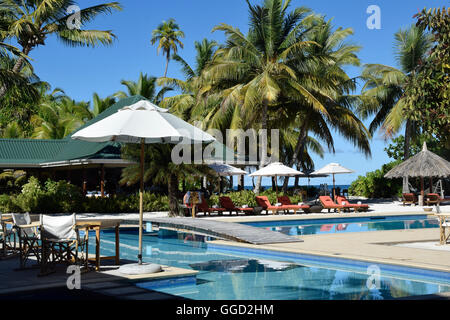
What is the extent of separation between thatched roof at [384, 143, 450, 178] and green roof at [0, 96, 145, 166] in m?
14.0

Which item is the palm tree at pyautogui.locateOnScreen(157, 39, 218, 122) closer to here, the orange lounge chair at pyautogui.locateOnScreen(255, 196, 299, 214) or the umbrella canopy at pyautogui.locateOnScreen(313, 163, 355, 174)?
the umbrella canopy at pyautogui.locateOnScreen(313, 163, 355, 174)

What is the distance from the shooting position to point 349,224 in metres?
19.7

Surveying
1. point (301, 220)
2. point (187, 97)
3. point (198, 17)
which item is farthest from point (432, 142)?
point (198, 17)

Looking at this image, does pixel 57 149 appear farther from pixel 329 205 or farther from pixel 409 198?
pixel 409 198

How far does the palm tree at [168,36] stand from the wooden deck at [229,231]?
120 feet

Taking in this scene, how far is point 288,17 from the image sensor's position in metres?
26.3

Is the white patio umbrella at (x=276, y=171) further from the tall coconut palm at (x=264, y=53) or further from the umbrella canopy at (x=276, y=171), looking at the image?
the tall coconut palm at (x=264, y=53)

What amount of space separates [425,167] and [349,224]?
28.7ft

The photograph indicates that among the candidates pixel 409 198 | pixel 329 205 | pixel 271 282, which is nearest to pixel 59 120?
pixel 329 205

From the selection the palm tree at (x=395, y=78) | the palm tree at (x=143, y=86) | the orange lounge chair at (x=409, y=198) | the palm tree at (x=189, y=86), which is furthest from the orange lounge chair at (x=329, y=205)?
the palm tree at (x=143, y=86)

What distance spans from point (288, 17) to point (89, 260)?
20.7 metres

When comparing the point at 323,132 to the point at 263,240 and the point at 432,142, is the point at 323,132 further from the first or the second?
the point at 263,240

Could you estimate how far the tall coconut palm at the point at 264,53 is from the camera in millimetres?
25200

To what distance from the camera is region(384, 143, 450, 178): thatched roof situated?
2598 cm
